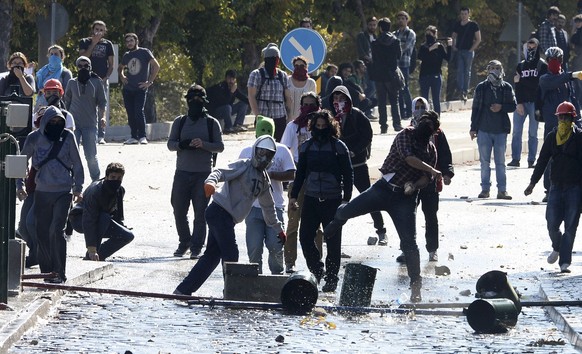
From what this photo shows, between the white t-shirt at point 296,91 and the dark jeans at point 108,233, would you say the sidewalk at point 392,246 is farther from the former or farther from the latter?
the white t-shirt at point 296,91

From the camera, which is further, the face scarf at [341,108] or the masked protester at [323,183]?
the face scarf at [341,108]

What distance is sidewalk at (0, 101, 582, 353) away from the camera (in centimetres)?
1380

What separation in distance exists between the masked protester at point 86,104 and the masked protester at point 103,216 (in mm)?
4282

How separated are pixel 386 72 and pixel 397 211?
50.6 ft

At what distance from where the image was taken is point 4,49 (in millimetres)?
31094

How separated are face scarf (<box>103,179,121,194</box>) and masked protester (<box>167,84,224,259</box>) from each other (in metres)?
0.97

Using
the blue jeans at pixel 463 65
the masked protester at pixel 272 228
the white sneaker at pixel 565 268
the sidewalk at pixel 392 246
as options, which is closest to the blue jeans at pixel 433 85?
the blue jeans at pixel 463 65

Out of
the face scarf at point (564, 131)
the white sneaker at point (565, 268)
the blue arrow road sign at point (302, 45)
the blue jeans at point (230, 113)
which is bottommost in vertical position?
the white sneaker at point (565, 268)

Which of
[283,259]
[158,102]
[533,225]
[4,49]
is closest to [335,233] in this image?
[283,259]

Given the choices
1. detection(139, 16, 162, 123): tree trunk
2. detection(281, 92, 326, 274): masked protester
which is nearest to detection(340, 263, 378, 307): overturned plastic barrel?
detection(281, 92, 326, 274): masked protester

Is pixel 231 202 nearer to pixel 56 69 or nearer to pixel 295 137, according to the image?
pixel 295 137

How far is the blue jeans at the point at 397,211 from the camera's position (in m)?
15.2

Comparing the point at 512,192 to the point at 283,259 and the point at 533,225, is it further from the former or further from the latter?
the point at 283,259

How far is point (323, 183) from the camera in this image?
15.3 m
